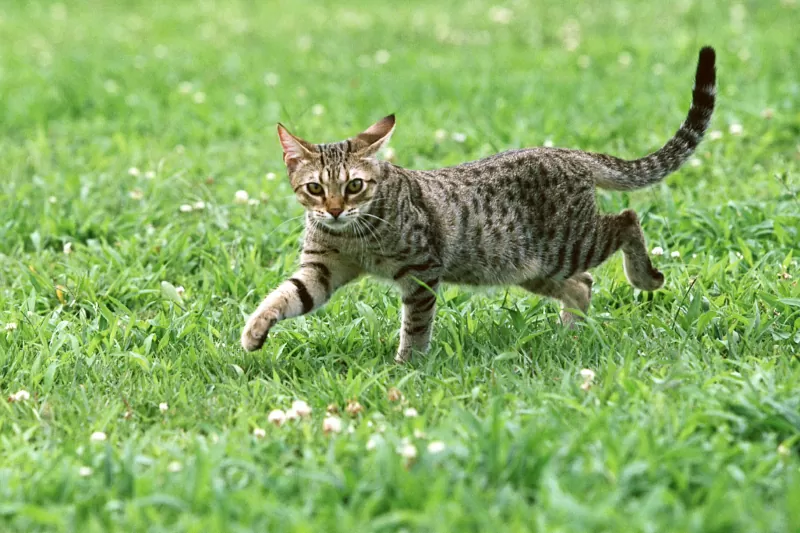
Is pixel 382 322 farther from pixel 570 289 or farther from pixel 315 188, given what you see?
pixel 570 289

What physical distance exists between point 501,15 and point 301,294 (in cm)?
832

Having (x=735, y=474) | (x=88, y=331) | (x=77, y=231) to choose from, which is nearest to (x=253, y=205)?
(x=77, y=231)

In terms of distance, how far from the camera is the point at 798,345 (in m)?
4.46

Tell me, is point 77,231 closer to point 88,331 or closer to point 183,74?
point 88,331

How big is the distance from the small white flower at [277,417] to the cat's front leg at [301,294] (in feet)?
2.16

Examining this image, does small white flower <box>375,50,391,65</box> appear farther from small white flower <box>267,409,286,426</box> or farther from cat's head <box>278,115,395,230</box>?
small white flower <box>267,409,286,426</box>

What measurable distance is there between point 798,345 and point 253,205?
350 cm

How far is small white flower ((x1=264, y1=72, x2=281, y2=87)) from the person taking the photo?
973 centimetres

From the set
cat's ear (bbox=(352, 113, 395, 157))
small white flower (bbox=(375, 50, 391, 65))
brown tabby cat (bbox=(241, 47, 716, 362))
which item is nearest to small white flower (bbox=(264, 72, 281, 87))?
small white flower (bbox=(375, 50, 391, 65))

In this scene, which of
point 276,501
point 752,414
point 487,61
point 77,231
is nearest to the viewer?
point 276,501

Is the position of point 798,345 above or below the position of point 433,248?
below

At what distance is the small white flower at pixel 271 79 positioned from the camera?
383 inches

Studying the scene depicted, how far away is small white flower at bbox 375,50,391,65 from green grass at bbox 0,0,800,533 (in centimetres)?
9

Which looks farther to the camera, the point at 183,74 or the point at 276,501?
the point at 183,74
